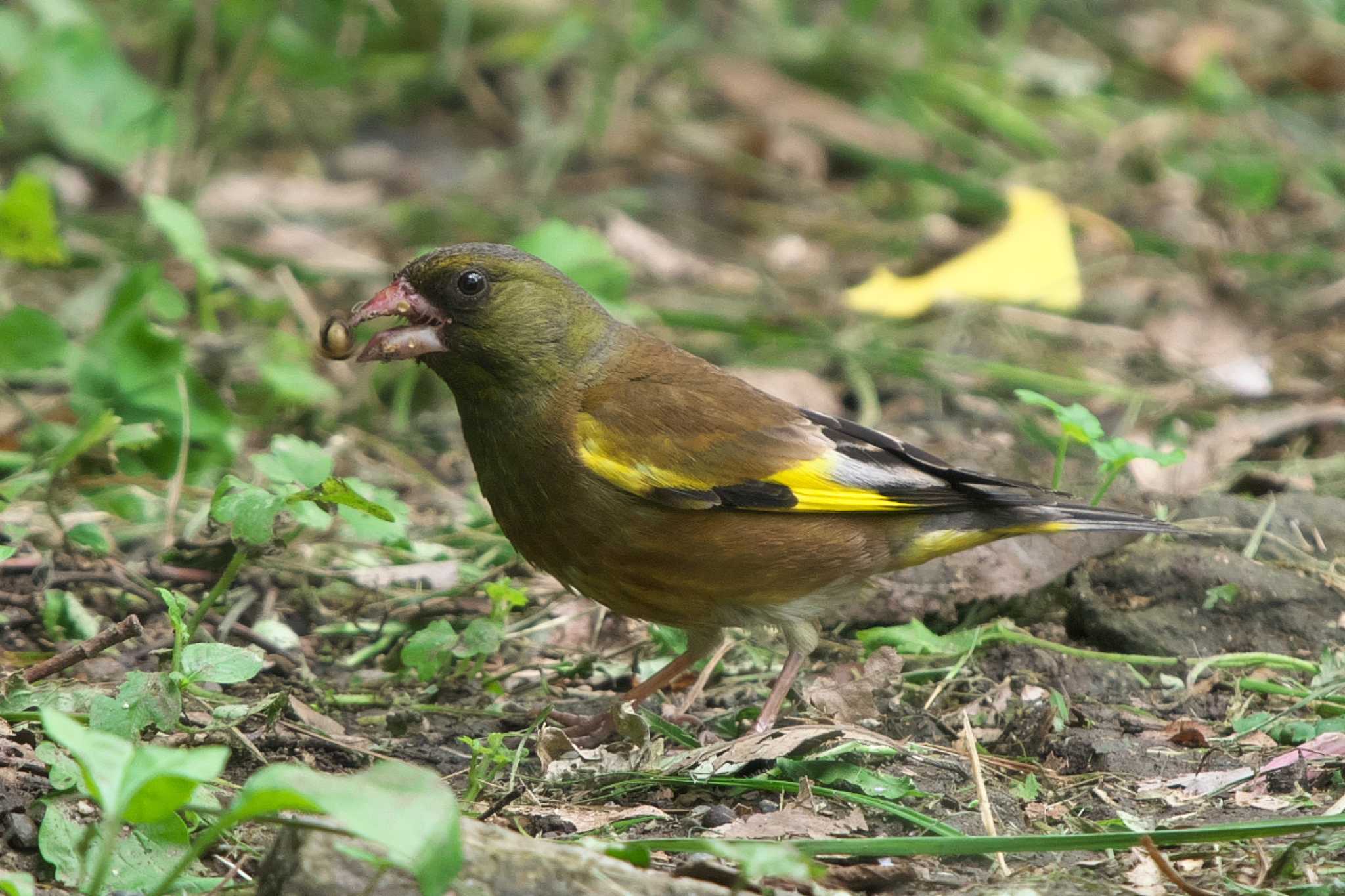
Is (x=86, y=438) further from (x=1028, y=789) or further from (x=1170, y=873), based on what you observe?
(x=1170, y=873)

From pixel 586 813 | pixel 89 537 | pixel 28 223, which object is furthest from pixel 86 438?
pixel 586 813

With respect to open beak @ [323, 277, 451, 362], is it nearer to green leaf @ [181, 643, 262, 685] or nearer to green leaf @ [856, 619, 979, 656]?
green leaf @ [181, 643, 262, 685]

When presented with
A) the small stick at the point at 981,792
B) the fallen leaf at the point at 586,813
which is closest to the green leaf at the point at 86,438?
the fallen leaf at the point at 586,813

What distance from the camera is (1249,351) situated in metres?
7.49

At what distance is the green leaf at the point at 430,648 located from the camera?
4379 millimetres

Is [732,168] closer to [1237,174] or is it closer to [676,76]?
[676,76]

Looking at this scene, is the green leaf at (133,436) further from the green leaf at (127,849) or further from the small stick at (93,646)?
the green leaf at (127,849)

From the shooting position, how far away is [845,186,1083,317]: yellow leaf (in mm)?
7773

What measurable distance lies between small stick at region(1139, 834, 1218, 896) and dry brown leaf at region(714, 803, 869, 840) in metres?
0.64

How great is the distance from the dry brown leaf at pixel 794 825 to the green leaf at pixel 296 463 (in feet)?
4.70

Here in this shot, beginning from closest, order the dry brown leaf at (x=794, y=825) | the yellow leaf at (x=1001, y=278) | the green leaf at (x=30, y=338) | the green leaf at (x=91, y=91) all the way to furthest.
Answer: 1. the dry brown leaf at (x=794, y=825)
2. the green leaf at (x=30, y=338)
3. the green leaf at (x=91, y=91)
4. the yellow leaf at (x=1001, y=278)

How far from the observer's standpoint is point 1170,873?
3.24 metres

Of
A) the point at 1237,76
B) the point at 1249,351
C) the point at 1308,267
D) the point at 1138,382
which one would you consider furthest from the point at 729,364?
the point at 1237,76

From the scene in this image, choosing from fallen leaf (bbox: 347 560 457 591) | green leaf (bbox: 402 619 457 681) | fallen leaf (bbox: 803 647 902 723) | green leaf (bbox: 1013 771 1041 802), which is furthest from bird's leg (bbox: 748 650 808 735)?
fallen leaf (bbox: 347 560 457 591)
